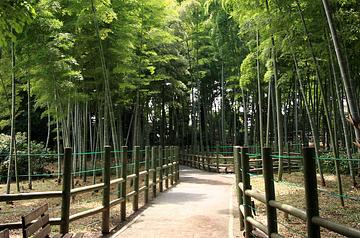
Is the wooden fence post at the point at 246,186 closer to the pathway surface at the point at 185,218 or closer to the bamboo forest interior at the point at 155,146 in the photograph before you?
the bamboo forest interior at the point at 155,146

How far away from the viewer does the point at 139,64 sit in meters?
10.7

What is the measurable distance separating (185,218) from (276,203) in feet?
9.95

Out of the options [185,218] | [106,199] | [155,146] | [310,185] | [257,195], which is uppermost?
[155,146]

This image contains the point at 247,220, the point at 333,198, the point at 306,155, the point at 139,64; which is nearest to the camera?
the point at 306,155

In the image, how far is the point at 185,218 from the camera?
596cm

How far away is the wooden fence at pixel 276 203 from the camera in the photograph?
228cm

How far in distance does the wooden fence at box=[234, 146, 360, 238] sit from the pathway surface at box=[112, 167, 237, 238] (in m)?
0.58

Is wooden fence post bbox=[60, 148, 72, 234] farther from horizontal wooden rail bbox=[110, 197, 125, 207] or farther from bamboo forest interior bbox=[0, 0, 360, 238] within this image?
horizontal wooden rail bbox=[110, 197, 125, 207]

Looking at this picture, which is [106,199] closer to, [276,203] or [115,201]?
[115,201]

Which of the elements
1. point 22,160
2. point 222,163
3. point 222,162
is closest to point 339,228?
point 22,160

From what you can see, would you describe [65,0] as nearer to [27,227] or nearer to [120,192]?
[120,192]

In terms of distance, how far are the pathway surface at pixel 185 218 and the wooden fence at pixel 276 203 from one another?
580mm

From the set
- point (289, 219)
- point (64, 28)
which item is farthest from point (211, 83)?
point (289, 219)

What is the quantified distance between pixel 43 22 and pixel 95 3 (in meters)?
1.06
